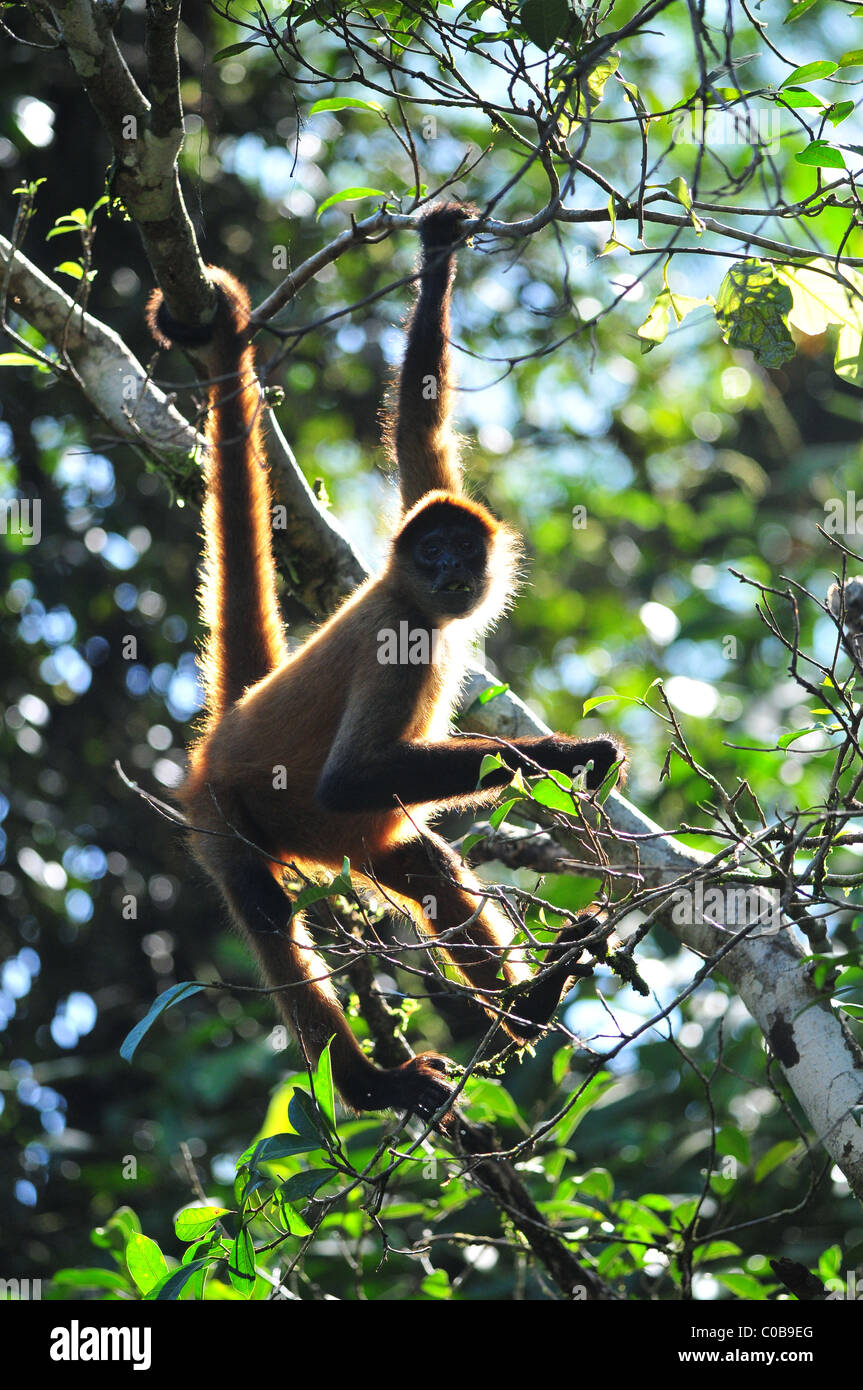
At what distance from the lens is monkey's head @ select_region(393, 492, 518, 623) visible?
4.72 meters

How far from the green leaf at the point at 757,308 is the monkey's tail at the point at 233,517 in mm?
1707

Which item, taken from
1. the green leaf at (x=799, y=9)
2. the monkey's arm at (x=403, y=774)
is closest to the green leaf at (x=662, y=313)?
the green leaf at (x=799, y=9)

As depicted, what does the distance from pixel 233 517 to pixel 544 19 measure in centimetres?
223

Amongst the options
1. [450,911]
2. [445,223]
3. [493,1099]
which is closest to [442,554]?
[445,223]

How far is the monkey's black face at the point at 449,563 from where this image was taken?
185 inches

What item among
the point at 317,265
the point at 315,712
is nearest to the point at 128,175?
the point at 317,265

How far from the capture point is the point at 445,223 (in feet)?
14.4

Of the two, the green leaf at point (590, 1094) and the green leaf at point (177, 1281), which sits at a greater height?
the green leaf at point (590, 1094)

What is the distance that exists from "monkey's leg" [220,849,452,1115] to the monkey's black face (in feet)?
4.20

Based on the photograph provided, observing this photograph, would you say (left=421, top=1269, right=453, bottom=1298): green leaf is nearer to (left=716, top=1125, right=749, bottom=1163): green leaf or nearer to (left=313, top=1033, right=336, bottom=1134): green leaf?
(left=716, top=1125, right=749, bottom=1163): green leaf

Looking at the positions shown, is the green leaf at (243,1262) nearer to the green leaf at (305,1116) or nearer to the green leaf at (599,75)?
the green leaf at (305,1116)
